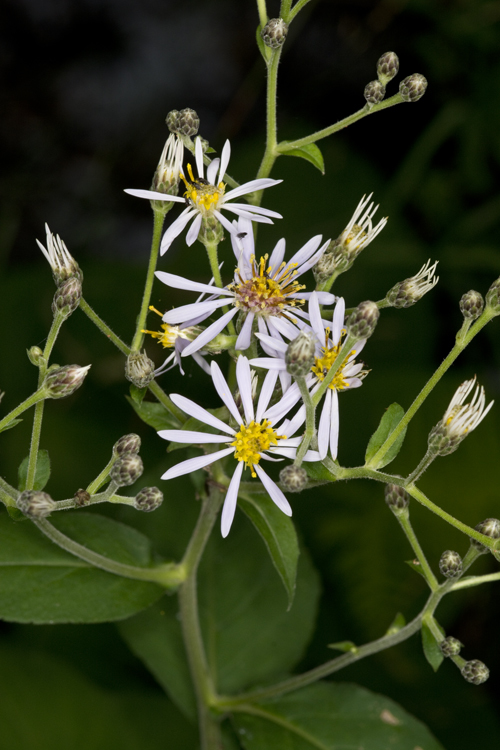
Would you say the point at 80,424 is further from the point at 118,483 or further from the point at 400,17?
the point at 400,17

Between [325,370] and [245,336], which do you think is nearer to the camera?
[245,336]

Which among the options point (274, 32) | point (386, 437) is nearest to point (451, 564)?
point (386, 437)

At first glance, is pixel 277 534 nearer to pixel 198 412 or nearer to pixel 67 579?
pixel 198 412

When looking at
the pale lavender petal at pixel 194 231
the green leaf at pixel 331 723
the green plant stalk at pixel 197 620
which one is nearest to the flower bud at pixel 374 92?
the pale lavender petal at pixel 194 231

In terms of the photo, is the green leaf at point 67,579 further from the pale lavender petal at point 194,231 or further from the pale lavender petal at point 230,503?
the pale lavender petal at point 194,231

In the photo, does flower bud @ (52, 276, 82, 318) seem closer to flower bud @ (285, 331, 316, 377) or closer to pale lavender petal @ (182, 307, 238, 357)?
pale lavender petal @ (182, 307, 238, 357)

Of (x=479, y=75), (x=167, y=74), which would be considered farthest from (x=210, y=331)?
(x=167, y=74)
